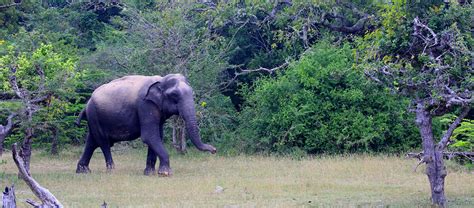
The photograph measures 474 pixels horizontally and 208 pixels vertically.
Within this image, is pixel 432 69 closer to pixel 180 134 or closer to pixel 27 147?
pixel 27 147

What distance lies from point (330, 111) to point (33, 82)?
1019 cm

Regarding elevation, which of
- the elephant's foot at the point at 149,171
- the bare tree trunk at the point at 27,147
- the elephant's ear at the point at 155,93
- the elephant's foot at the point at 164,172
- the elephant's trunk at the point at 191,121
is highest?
the elephant's ear at the point at 155,93

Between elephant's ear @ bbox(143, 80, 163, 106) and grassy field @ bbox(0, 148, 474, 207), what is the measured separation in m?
1.87

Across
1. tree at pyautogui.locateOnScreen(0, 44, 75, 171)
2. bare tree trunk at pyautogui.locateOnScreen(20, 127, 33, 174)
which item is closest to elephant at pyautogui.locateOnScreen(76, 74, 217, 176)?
tree at pyautogui.locateOnScreen(0, 44, 75, 171)

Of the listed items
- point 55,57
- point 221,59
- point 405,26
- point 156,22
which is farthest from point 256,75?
point 405,26

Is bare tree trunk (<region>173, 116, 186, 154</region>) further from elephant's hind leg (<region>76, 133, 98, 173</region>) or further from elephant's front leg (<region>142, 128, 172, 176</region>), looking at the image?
elephant's front leg (<region>142, 128, 172, 176</region>)

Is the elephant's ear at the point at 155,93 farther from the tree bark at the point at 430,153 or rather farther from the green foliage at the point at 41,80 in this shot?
the tree bark at the point at 430,153

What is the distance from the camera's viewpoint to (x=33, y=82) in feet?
65.6

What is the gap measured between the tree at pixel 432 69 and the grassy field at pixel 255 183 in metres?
1.18

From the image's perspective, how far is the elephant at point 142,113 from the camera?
20.8 metres

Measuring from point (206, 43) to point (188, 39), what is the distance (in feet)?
2.05

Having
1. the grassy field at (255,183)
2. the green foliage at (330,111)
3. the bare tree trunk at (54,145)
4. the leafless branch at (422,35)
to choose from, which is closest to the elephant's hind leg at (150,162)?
the grassy field at (255,183)

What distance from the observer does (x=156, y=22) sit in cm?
2844

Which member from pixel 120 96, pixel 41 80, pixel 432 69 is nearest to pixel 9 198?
pixel 432 69
